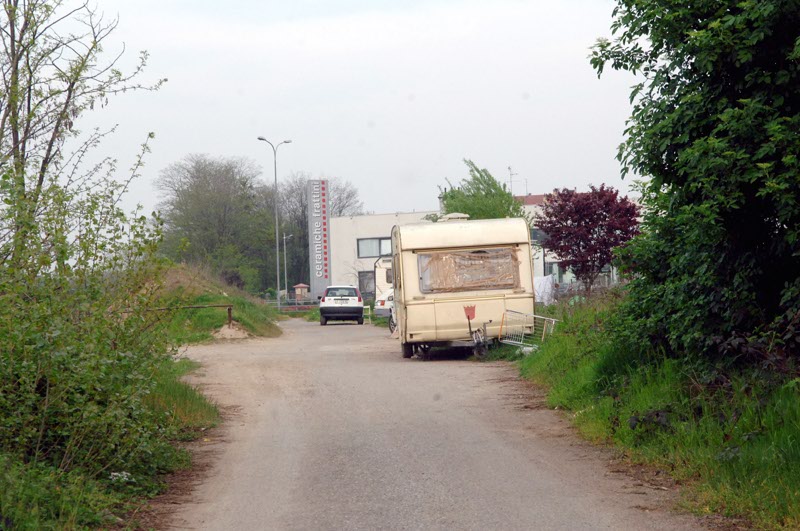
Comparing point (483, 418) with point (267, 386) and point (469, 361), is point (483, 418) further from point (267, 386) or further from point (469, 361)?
point (469, 361)

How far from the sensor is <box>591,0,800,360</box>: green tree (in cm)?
752

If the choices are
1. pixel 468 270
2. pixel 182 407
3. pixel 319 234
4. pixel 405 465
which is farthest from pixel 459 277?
pixel 319 234

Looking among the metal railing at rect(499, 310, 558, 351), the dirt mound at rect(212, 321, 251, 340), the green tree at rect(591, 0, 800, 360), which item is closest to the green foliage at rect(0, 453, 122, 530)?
the green tree at rect(591, 0, 800, 360)

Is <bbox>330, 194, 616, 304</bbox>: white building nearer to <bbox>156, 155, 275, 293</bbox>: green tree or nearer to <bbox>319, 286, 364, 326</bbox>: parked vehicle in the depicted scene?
<bbox>156, 155, 275, 293</bbox>: green tree

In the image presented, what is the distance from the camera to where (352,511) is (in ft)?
21.8

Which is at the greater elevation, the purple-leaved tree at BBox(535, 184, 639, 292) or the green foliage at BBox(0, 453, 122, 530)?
the purple-leaved tree at BBox(535, 184, 639, 292)

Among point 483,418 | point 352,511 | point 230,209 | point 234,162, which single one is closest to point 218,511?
point 352,511

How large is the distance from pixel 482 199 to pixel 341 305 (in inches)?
333

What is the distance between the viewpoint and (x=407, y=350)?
782 inches

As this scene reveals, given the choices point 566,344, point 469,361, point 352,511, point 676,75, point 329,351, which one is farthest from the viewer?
point 329,351

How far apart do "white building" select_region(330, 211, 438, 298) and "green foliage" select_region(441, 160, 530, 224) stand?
29997 millimetres

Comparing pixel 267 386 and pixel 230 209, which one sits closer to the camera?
pixel 267 386

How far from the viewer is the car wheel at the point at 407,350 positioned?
19.8 m

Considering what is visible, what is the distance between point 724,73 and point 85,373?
5.62m
